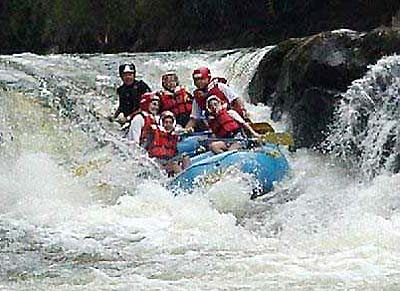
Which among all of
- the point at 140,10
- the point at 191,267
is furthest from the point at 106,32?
the point at 191,267

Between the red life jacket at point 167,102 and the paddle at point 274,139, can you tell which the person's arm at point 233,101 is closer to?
the paddle at point 274,139

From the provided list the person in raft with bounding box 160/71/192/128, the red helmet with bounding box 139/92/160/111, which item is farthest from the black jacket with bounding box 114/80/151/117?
the red helmet with bounding box 139/92/160/111

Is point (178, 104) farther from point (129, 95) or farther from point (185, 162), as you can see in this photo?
point (185, 162)

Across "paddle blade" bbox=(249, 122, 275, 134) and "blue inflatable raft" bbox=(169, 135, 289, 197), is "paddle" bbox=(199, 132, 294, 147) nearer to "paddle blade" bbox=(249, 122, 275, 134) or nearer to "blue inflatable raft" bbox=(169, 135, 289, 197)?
"paddle blade" bbox=(249, 122, 275, 134)

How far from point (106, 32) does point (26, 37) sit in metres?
2.40

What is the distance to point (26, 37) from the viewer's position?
818 inches

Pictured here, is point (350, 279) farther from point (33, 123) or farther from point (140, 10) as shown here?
point (140, 10)

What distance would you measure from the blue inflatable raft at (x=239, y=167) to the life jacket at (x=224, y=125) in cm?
46

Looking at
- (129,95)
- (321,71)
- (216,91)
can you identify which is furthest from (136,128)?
(321,71)

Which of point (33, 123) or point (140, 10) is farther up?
point (140, 10)

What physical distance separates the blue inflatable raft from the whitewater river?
0.11 metres

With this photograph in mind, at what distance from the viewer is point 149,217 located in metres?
7.12

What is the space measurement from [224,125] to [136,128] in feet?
2.77

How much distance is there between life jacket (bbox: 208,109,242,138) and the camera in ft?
27.9
